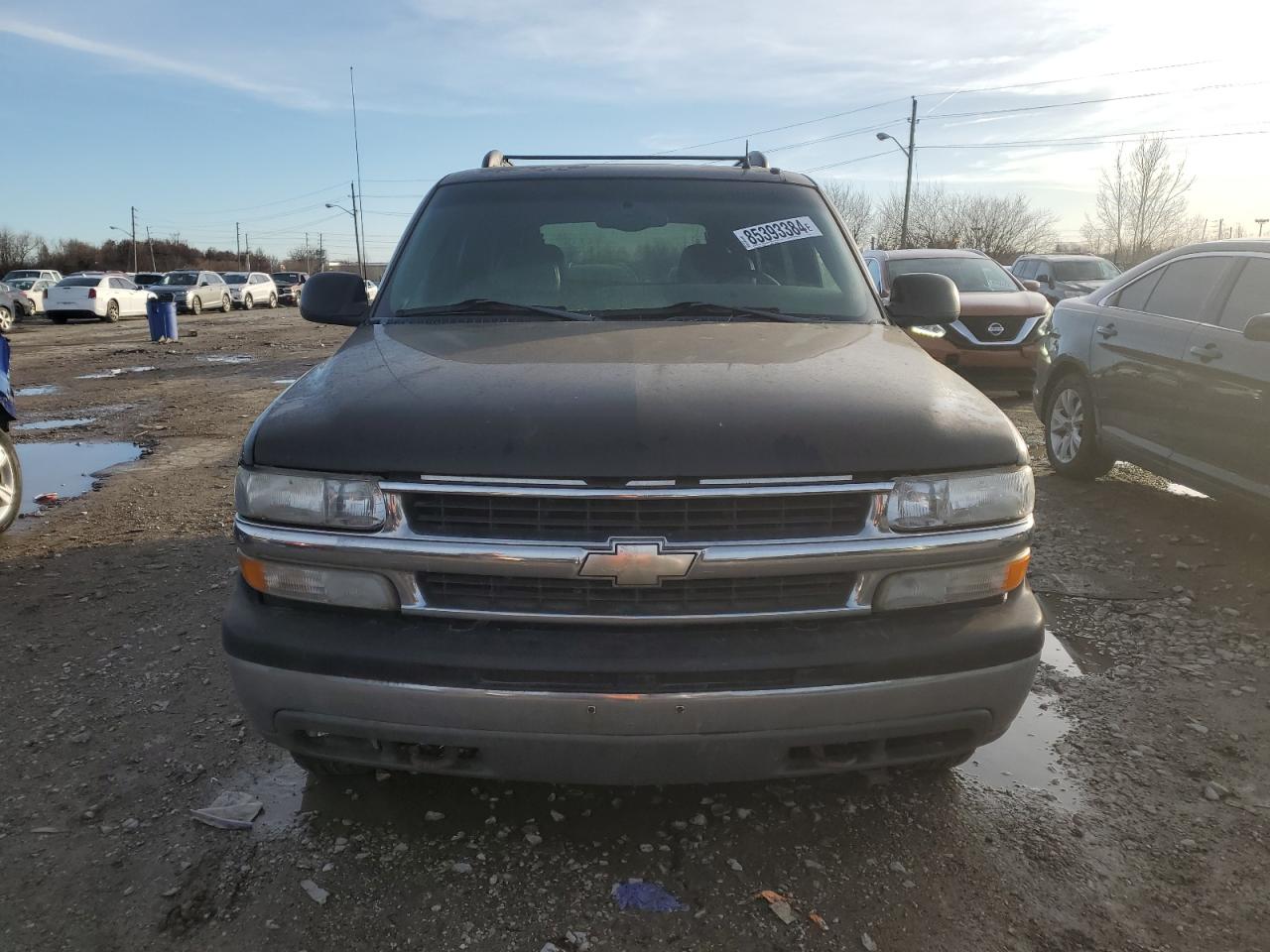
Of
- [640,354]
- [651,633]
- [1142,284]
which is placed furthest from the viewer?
[1142,284]

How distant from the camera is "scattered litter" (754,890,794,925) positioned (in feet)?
7.60

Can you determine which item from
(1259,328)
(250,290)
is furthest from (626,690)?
(250,290)

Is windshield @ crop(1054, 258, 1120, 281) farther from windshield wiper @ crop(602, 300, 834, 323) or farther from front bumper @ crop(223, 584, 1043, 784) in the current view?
front bumper @ crop(223, 584, 1043, 784)

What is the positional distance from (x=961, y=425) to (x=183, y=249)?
107010 millimetres

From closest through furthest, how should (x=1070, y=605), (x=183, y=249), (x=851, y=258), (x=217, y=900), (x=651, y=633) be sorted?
(x=651, y=633), (x=217, y=900), (x=851, y=258), (x=1070, y=605), (x=183, y=249)

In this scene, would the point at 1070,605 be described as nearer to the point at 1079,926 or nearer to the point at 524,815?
the point at 1079,926

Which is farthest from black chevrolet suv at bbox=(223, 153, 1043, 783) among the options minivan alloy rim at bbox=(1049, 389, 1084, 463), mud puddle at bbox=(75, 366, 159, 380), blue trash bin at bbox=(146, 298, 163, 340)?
blue trash bin at bbox=(146, 298, 163, 340)

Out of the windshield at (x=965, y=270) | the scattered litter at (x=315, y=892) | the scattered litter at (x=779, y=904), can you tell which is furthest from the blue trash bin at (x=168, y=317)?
the scattered litter at (x=779, y=904)

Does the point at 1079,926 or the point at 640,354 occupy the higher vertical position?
the point at 640,354

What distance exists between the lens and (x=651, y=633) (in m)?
2.20

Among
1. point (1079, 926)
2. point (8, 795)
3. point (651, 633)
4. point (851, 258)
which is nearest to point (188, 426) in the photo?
point (8, 795)

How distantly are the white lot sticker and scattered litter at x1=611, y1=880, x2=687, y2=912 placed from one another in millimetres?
2326

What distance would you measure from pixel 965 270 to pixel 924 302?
9.03m

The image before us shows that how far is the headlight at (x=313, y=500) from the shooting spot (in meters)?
2.23
